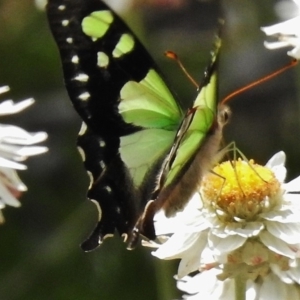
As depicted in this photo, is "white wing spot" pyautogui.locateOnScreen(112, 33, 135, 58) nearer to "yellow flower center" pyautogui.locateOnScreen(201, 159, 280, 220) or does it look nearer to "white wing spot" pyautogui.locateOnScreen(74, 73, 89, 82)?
"white wing spot" pyautogui.locateOnScreen(74, 73, 89, 82)

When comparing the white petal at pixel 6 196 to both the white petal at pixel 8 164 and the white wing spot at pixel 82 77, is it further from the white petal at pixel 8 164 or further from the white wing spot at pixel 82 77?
the white wing spot at pixel 82 77

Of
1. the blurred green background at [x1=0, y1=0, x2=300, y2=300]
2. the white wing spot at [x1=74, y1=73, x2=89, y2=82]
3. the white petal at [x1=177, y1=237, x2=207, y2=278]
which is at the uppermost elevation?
the white wing spot at [x1=74, y1=73, x2=89, y2=82]

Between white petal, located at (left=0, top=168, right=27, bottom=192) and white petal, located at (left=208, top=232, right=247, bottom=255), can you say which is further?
white petal, located at (left=0, top=168, right=27, bottom=192)

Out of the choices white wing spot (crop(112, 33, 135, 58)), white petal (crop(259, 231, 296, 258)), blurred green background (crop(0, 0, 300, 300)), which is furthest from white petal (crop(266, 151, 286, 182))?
blurred green background (crop(0, 0, 300, 300))

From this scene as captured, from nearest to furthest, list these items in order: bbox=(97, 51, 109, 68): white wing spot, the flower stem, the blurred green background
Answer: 1. the flower stem
2. bbox=(97, 51, 109, 68): white wing spot
3. the blurred green background

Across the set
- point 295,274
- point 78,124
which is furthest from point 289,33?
point 78,124

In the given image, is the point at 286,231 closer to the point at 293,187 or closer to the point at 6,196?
the point at 293,187

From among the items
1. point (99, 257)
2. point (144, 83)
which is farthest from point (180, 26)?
point (144, 83)
